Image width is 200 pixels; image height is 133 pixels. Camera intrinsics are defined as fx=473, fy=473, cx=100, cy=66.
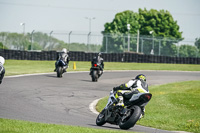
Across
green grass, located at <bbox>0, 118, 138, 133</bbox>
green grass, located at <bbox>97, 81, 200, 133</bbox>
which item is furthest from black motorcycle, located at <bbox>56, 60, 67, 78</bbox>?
green grass, located at <bbox>0, 118, 138, 133</bbox>

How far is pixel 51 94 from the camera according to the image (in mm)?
18188

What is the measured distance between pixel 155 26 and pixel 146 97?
320ft

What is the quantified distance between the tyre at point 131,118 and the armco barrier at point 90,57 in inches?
1252

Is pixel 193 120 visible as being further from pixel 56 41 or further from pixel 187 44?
pixel 187 44

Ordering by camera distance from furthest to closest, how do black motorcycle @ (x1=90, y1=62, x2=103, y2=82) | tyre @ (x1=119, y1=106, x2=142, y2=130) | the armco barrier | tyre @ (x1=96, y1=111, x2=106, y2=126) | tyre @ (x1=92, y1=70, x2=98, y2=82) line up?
the armco barrier
tyre @ (x1=92, y1=70, x2=98, y2=82)
black motorcycle @ (x1=90, y1=62, x2=103, y2=82)
tyre @ (x1=96, y1=111, x2=106, y2=126)
tyre @ (x1=119, y1=106, x2=142, y2=130)

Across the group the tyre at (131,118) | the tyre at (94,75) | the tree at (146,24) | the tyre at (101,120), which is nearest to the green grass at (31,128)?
the tyre at (131,118)

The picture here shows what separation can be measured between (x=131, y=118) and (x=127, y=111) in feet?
0.88

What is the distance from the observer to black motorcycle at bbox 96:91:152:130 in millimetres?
9789

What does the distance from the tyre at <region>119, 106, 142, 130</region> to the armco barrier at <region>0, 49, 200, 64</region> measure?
31.8 metres

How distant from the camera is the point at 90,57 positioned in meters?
42.7

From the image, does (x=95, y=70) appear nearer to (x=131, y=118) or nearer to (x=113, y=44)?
(x=131, y=118)

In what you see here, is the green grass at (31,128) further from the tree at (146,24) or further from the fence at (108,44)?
the tree at (146,24)

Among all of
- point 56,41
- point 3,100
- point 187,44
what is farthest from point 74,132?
point 187,44

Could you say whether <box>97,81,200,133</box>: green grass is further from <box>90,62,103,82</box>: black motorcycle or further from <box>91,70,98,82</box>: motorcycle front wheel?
<box>91,70,98,82</box>: motorcycle front wheel
